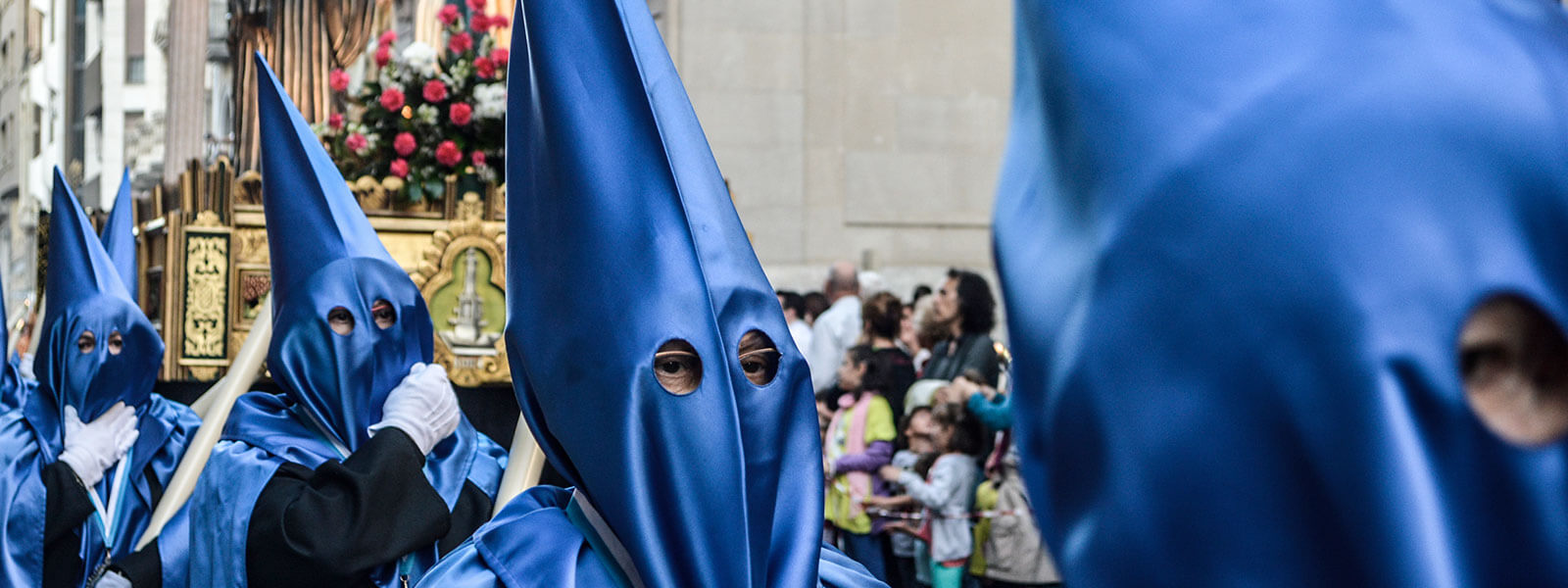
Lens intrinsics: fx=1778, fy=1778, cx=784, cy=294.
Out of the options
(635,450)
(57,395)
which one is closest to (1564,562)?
(635,450)

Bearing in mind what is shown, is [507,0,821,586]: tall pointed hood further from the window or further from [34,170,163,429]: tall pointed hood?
the window

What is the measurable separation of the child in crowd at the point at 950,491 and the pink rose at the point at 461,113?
84.2 inches

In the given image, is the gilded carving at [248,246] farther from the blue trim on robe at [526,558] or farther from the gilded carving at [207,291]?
the blue trim on robe at [526,558]

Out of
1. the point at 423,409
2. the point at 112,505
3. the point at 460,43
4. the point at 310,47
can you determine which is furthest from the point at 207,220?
the point at 310,47

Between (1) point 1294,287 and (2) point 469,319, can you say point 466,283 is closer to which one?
(2) point 469,319

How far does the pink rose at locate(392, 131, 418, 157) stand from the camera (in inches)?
266

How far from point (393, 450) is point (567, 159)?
1523 millimetres

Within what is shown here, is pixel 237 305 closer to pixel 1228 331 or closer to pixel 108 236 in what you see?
pixel 108 236

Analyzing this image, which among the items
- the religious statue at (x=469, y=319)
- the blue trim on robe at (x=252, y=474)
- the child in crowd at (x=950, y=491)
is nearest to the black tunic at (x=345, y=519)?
the blue trim on robe at (x=252, y=474)

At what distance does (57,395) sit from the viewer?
19.7 feet

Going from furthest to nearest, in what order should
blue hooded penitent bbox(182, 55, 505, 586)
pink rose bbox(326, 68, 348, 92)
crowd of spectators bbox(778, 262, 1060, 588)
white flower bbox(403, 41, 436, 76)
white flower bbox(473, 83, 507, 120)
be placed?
1. pink rose bbox(326, 68, 348, 92)
2. white flower bbox(403, 41, 436, 76)
3. white flower bbox(473, 83, 507, 120)
4. crowd of spectators bbox(778, 262, 1060, 588)
5. blue hooded penitent bbox(182, 55, 505, 586)

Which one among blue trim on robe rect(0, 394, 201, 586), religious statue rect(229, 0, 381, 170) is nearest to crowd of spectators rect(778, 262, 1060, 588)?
blue trim on robe rect(0, 394, 201, 586)

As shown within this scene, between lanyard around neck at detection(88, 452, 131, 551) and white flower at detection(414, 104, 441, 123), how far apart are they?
178cm

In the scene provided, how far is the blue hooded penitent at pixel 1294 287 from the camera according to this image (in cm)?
83
